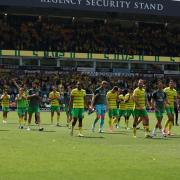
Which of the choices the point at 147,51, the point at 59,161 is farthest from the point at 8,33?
the point at 59,161

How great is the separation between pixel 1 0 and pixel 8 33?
18.0ft

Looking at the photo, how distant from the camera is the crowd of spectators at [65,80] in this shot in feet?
187

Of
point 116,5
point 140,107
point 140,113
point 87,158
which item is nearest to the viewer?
point 87,158

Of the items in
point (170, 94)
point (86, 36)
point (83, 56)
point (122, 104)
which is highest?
point (86, 36)

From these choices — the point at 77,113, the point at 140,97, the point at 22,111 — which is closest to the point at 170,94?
the point at 140,97

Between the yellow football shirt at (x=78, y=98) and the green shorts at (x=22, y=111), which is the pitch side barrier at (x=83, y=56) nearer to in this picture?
the green shorts at (x=22, y=111)

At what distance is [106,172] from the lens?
44.0 feet

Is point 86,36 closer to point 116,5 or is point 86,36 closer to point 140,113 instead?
point 116,5

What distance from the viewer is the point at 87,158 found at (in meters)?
15.8

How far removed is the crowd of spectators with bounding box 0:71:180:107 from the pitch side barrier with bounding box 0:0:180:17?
6.51 meters

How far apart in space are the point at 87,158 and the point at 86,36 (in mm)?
49277

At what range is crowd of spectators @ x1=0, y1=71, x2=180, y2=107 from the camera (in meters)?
56.9

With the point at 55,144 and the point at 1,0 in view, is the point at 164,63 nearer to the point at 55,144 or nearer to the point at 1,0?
the point at 1,0

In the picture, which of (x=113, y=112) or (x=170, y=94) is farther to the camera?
(x=113, y=112)
